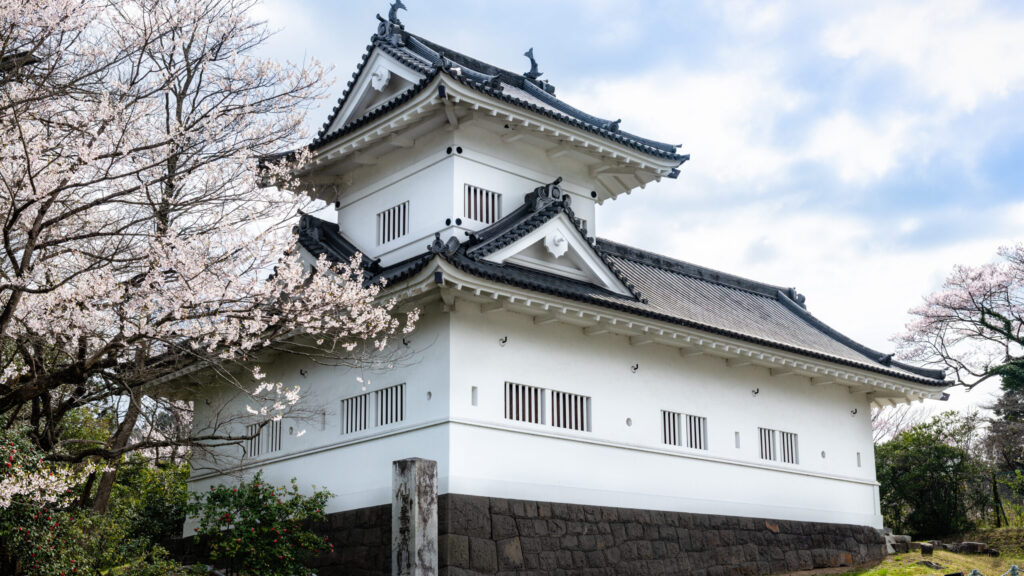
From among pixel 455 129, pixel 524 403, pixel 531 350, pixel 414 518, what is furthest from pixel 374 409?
pixel 455 129

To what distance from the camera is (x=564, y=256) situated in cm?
1499

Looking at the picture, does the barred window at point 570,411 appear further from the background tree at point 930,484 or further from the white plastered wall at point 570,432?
the background tree at point 930,484

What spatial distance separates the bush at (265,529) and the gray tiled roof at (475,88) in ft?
19.1

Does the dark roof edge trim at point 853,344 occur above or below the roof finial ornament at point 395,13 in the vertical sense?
below

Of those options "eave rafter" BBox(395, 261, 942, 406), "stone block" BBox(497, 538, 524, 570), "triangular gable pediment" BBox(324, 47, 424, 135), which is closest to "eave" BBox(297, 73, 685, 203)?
"triangular gable pediment" BBox(324, 47, 424, 135)

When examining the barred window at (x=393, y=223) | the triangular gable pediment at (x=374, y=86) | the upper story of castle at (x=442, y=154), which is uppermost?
the triangular gable pediment at (x=374, y=86)

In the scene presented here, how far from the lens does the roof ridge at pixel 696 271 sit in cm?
1788

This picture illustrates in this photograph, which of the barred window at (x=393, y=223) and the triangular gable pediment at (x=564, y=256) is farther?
the barred window at (x=393, y=223)

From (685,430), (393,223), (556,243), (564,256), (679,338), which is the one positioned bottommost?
(685,430)

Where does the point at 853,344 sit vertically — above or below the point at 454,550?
above

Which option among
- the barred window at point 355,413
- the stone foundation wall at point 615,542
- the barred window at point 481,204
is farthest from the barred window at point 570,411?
the barred window at point 481,204

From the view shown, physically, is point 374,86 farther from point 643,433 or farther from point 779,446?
point 779,446

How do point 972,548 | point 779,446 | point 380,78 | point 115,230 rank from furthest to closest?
point 972,548 < point 779,446 < point 380,78 < point 115,230

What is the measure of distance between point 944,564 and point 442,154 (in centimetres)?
1182
